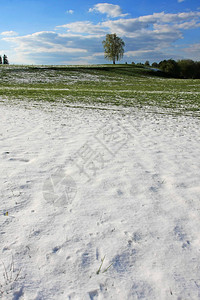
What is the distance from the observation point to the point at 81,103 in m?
15.6

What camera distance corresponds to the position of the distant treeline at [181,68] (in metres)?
76.2

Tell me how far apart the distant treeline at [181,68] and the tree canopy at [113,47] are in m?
17.6

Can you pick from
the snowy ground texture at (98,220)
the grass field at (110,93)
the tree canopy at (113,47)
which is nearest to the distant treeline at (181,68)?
the tree canopy at (113,47)

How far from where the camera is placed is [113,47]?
270 ft

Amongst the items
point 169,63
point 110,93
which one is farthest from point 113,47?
point 110,93

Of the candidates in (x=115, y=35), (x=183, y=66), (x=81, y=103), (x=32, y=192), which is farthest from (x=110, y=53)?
(x=32, y=192)

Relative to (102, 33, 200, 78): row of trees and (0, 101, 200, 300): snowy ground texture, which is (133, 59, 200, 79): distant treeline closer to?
(102, 33, 200, 78): row of trees

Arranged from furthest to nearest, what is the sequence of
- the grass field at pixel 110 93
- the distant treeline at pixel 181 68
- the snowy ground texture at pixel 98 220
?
the distant treeline at pixel 181 68
the grass field at pixel 110 93
the snowy ground texture at pixel 98 220

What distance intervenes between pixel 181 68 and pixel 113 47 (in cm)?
2778

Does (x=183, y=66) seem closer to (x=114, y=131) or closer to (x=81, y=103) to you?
(x=81, y=103)

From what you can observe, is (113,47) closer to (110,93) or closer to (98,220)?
(110,93)

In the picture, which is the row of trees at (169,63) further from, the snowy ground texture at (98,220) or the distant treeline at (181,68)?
the snowy ground texture at (98,220)

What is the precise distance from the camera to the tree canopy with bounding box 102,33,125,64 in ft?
267

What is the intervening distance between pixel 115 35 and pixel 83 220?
9086cm
